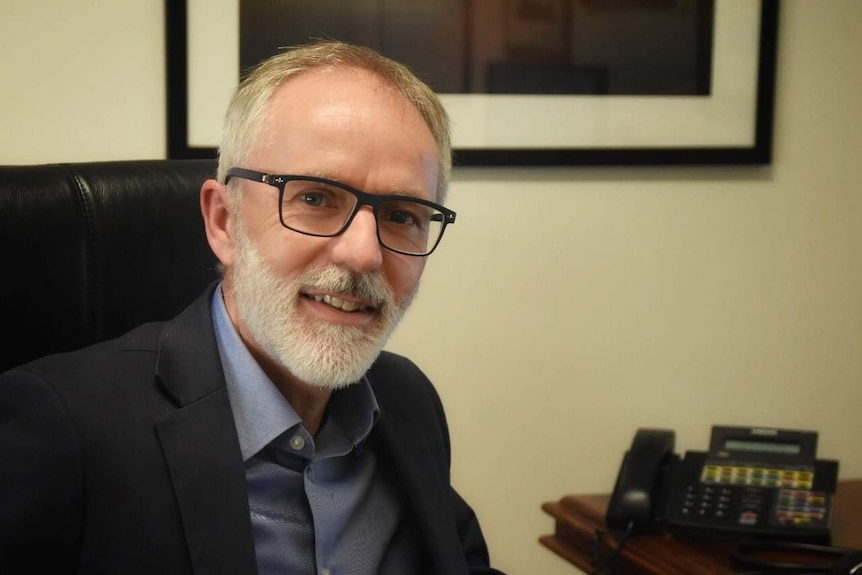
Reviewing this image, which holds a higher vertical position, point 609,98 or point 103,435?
point 609,98

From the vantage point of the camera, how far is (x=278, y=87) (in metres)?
1.20

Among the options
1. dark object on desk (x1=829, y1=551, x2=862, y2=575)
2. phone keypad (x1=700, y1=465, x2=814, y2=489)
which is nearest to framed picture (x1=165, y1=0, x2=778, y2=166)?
phone keypad (x1=700, y1=465, x2=814, y2=489)

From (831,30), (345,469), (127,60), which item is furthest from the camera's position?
(831,30)

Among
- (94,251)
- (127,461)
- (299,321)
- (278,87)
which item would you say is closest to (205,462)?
(127,461)

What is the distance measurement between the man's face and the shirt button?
65mm

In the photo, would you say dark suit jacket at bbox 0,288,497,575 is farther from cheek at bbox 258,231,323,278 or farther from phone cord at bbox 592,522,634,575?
phone cord at bbox 592,522,634,575

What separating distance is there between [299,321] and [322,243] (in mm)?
89

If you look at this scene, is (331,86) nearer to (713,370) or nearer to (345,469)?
(345,469)

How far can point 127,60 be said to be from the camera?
1713 mm

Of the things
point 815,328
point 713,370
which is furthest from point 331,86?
point 815,328

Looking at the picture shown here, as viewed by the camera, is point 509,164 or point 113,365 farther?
point 509,164

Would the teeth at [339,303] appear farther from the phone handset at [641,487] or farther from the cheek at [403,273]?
the phone handset at [641,487]

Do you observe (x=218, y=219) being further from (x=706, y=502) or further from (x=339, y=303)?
(x=706, y=502)

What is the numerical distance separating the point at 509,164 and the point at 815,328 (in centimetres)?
71
